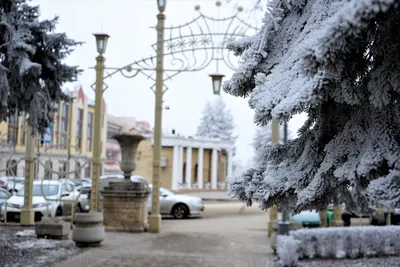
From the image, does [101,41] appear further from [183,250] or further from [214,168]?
[214,168]

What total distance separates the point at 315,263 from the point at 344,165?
694cm

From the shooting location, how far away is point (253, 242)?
12367 millimetres

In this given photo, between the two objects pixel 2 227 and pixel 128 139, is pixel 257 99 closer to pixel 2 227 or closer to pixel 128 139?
pixel 128 139

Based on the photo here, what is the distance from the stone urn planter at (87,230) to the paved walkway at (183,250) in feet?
0.98

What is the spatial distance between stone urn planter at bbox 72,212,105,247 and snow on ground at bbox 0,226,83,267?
0.77 feet

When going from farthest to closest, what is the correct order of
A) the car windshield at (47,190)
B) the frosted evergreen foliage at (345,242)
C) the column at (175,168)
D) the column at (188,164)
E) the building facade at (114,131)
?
1. the building facade at (114,131)
2. the column at (188,164)
3. the column at (175,168)
4. the car windshield at (47,190)
5. the frosted evergreen foliage at (345,242)

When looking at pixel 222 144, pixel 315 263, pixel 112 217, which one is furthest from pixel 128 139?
pixel 222 144

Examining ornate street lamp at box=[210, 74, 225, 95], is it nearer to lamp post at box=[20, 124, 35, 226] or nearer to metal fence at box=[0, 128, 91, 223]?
metal fence at box=[0, 128, 91, 223]

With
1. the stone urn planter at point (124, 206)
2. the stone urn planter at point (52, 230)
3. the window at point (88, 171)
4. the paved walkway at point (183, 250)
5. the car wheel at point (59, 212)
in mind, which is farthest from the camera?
the window at point (88, 171)

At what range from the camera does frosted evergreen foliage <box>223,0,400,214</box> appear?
7.48 ft

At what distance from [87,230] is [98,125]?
3.83m

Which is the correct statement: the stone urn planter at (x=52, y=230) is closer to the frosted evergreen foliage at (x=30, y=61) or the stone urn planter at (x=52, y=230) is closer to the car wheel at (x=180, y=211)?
the frosted evergreen foliage at (x=30, y=61)

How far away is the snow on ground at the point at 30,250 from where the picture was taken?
8.86 meters

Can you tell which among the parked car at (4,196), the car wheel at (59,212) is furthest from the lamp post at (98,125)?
the car wheel at (59,212)
